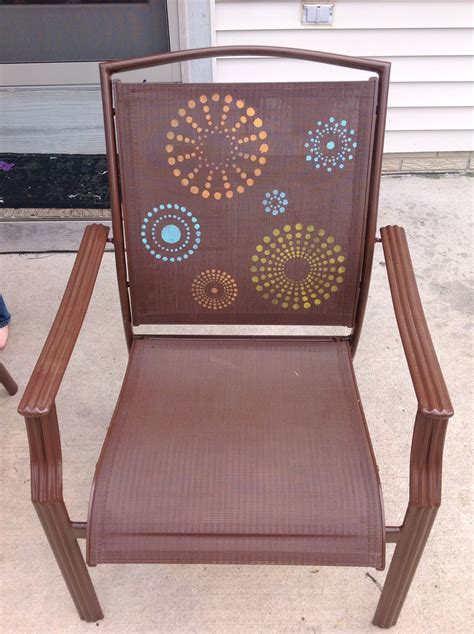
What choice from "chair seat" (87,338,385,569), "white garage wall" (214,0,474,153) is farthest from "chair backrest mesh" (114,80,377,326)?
"white garage wall" (214,0,474,153)

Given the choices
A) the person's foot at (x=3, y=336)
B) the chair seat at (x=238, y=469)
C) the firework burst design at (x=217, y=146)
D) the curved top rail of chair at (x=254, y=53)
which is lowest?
the person's foot at (x=3, y=336)

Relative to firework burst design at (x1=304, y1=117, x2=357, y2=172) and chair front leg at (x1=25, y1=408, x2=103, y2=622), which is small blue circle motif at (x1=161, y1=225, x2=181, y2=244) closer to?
firework burst design at (x1=304, y1=117, x2=357, y2=172)

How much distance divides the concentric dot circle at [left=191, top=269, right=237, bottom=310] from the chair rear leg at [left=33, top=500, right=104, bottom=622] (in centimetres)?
59

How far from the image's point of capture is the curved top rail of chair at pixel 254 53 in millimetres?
1218

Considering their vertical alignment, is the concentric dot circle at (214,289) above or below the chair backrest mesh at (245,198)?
below

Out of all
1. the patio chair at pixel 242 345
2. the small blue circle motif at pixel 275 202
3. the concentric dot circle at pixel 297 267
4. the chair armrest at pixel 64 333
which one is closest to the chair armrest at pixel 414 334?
the patio chair at pixel 242 345

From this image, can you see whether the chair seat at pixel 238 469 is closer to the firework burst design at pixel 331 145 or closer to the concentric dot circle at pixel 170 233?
the concentric dot circle at pixel 170 233

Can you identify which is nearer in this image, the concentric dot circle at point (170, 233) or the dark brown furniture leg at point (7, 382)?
the concentric dot circle at point (170, 233)

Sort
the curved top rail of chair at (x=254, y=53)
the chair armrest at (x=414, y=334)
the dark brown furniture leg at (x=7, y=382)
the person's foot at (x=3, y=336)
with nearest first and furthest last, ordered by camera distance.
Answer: the chair armrest at (x=414, y=334) < the curved top rail of chair at (x=254, y=53) < the dark brown furniture leg at (x=7, y=382) < the person's foot at (x=3, y=336)

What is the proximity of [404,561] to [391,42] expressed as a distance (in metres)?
2.36

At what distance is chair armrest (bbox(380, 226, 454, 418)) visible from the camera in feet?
3.22

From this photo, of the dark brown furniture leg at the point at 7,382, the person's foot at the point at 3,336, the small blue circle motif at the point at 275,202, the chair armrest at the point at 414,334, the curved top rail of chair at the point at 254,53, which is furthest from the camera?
the person's foot at the point at 3,336

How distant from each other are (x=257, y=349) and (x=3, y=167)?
1.99m

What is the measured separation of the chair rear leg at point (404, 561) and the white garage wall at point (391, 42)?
2205 mm
